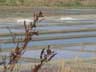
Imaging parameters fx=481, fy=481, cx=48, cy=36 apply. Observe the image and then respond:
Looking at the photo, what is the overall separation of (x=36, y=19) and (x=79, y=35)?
19557mm

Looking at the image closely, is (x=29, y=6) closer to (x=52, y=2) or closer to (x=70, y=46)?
(x=52, y=2)

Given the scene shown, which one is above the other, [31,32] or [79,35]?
[31,32]

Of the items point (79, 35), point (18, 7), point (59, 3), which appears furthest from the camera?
point (59, 3)

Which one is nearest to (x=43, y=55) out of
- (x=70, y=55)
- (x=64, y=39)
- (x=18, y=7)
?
(x=70, y=55)

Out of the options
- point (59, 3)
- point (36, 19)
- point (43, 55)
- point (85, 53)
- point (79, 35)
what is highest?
point (36, 19)

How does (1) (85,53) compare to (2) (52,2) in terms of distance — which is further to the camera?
(2) (52,2)

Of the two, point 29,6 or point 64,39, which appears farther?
point 29,6

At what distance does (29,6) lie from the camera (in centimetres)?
5272

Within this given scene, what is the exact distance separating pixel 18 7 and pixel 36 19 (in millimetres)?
46893

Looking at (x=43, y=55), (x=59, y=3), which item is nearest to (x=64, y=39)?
(x=43, y=55)

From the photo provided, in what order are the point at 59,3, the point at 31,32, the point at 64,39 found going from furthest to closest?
the point at 59,3
the point at 64,39
the point at 31,32

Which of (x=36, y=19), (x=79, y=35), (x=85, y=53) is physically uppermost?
(x=36, y=19)

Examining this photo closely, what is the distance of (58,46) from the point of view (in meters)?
18.0

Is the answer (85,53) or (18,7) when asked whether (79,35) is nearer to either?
(85,53)
